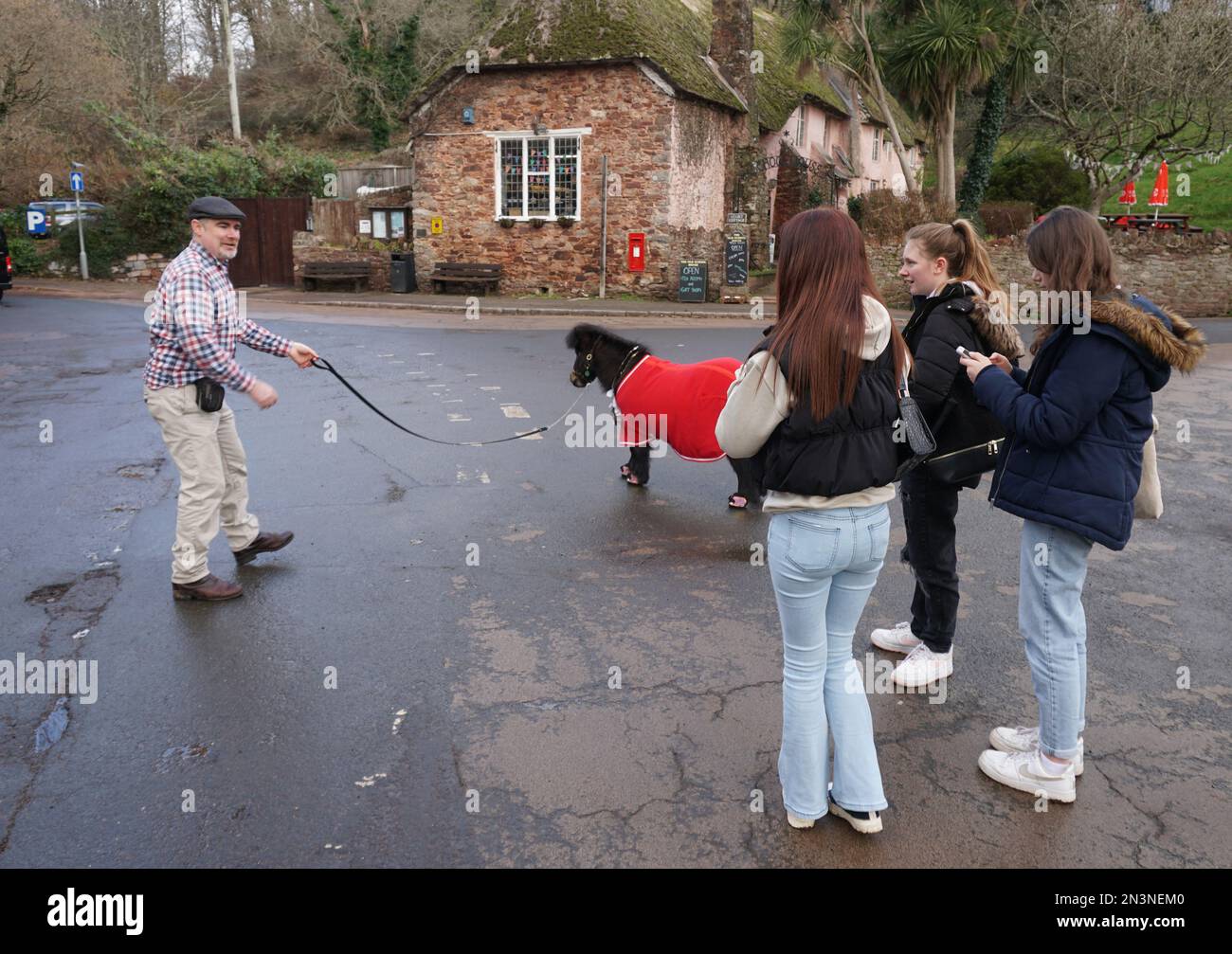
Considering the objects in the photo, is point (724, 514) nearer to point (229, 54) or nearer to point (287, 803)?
point (287, 803)

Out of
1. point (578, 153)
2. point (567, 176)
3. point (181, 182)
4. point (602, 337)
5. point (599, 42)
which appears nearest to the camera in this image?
point (602, 337)

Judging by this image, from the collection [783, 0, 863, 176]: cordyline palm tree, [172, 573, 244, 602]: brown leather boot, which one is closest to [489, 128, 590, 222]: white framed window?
[783, 0, 863, 176]: cordyline palm tree

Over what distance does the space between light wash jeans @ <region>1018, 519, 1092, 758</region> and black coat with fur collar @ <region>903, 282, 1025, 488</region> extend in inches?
22.8

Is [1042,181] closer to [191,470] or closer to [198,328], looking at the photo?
[198,328]

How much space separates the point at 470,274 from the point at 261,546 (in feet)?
63.0

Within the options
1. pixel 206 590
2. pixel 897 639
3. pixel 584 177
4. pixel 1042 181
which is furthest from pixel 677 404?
pixel 1042 181

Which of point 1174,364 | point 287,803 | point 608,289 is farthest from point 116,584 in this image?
point 608,289

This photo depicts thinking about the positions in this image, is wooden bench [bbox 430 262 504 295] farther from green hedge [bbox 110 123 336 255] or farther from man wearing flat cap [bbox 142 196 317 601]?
man wearing flat cap [bbox 142 196 317 601]

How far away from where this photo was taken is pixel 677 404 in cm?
706

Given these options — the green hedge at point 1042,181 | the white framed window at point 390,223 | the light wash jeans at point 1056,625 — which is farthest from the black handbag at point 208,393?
the green hedge at point 1042,181

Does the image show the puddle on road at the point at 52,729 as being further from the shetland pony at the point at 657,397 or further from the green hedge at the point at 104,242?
the green hedge at the point at 104,242

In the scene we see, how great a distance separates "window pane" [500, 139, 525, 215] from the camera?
24.4 meters

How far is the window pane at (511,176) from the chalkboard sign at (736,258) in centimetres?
524

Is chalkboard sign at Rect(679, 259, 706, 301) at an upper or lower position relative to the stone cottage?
lower
